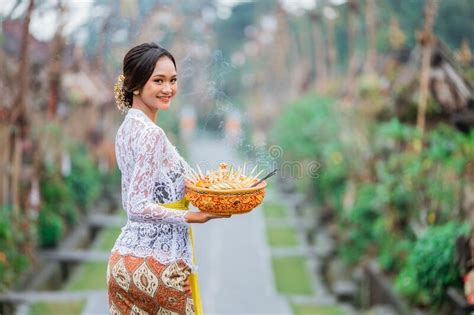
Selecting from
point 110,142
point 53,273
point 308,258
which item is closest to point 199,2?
point 110,142

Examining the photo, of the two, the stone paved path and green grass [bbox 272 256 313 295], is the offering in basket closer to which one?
the stone paved path

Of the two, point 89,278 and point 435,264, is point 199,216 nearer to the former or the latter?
point 435,264

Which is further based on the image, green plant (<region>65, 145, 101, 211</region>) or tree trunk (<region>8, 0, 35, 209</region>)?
green plant (<region>65, 145, 101, 211</region>)

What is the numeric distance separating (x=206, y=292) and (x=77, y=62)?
20.7 ft

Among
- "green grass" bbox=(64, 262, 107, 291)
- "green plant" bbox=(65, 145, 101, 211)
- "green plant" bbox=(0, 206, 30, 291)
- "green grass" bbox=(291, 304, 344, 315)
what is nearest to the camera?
"green plant" bbox=(0, 206, 30, 291)

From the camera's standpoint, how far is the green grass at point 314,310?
7391 millimetres

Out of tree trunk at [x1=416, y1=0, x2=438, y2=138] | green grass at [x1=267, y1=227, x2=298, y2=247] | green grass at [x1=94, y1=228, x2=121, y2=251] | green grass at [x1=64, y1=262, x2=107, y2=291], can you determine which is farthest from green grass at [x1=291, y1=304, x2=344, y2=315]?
green grass at [x1=94, y1=228, x2=121, y2=251]

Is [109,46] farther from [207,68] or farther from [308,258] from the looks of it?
[207,68]

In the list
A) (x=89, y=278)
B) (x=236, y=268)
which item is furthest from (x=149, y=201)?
(x=236, y=268)

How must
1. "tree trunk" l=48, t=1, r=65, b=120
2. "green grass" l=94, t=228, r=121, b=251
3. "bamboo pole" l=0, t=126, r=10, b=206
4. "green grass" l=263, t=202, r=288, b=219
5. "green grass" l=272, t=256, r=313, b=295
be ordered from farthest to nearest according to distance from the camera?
"green grass" l=263, t=202, r=288, b=219
"green grass" l=94, t=228, r=121, b=251
"green grass" l=272, t=256, r=313, b=295
"tree trunk" l=48, t=1, r=65, b=120
"bamboo pole" l=0, t=126, r=10, b=206

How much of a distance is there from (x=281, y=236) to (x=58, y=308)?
6.45 metres

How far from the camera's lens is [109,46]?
13969 mm

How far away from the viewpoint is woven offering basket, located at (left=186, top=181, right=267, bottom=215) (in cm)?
252

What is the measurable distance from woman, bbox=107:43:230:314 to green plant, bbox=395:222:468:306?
3335mm
